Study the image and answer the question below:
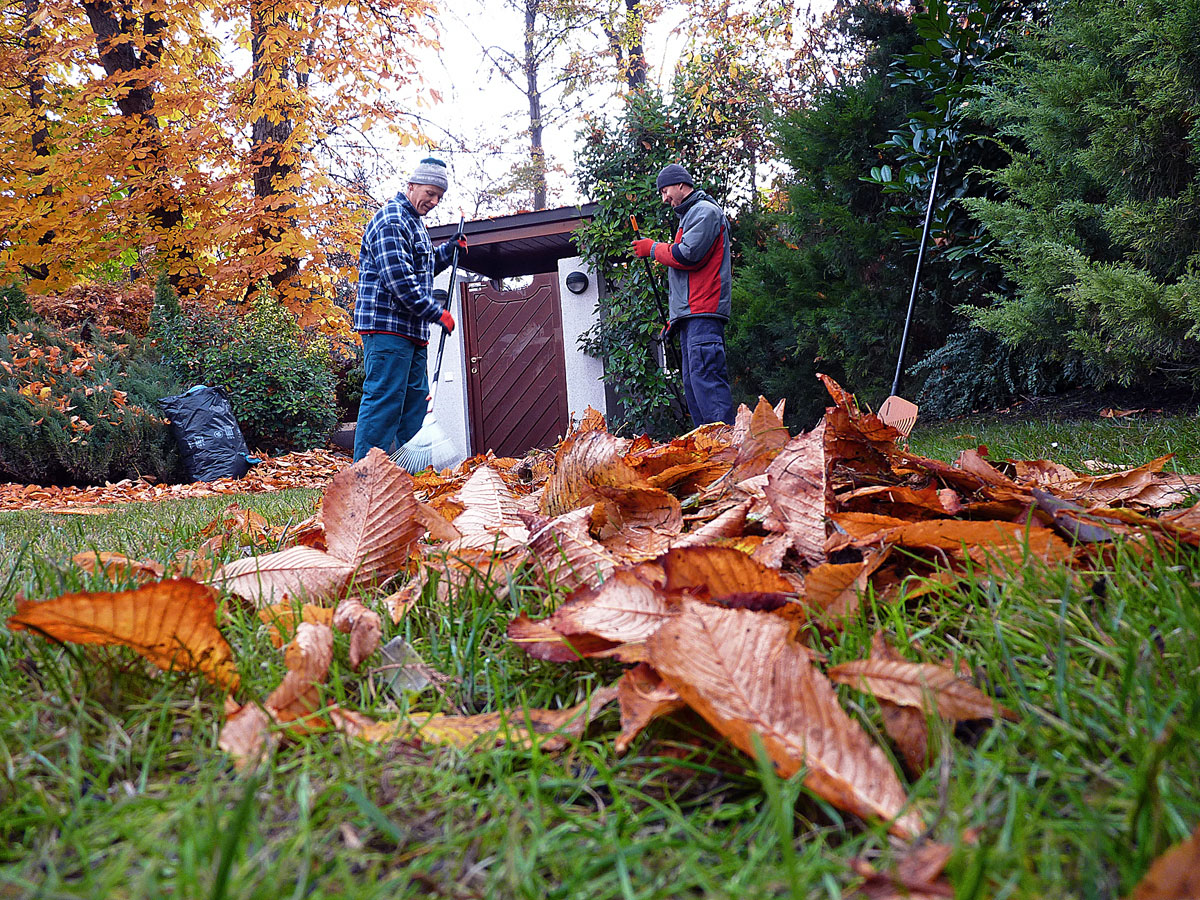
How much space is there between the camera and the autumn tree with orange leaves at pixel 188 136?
1129cm

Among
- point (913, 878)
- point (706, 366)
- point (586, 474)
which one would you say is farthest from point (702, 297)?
point (913, 878)

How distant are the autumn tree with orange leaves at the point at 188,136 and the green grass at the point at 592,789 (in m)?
11.9

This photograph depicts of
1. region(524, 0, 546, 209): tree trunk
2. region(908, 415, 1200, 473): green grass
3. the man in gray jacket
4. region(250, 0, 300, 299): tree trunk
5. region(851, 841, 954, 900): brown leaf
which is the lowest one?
region(908, 415, 1200, 473): green grass

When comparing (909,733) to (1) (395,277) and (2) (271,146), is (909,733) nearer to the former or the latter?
(1) (395,277)

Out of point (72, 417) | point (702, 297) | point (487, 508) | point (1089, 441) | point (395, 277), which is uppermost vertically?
point (395, 277)

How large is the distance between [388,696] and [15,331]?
1108cm

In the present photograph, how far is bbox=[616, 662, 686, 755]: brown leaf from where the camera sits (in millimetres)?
796

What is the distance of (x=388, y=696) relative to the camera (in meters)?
1.02

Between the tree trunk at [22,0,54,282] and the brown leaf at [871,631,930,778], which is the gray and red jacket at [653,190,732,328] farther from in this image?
the tree trunk at [22,0,54,282]

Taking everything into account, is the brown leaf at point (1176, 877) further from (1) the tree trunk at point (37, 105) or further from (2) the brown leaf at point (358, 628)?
(1) the tree trunk at point (37, 105)

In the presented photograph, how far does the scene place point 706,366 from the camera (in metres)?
6.42

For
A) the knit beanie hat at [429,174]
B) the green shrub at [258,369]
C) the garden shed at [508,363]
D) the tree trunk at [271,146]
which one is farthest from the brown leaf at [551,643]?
the tree trunk at [271,146]

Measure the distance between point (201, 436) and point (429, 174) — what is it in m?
4.87

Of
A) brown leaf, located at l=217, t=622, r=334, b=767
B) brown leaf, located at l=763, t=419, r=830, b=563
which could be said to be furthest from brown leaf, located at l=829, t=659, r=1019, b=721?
brown leaf, located at l=217, t=622, r=334, b=767
